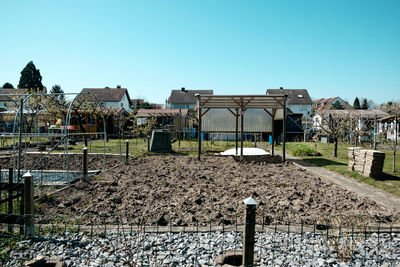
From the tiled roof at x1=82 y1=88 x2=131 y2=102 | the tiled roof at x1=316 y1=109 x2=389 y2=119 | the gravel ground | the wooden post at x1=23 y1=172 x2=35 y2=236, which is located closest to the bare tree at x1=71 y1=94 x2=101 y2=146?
the wooden post at x1=23 y1=172 x2=35 y2=236

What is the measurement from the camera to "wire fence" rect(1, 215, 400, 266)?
3.46m

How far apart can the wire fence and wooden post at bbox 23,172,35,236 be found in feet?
0.37

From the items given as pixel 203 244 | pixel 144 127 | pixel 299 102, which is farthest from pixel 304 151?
pixel 299 102

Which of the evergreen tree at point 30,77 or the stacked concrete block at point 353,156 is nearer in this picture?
the stacked concrete block at point 353,156

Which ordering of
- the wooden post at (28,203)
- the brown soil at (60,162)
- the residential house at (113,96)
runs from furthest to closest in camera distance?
1. the residential house at (113,96)
2. the brown soil at (60,162)
3. the wooden post at (28,203)

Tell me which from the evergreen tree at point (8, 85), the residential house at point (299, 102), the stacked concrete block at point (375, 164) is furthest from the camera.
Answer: the evergreen tree at point (8, 85)

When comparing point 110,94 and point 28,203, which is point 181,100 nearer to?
point 110,94

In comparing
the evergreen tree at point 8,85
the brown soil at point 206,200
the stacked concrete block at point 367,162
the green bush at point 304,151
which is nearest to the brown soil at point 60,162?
the brown soil at point 206,200

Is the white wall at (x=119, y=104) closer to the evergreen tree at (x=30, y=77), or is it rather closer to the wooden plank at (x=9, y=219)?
the evergreen tree at (x=30, y=77)

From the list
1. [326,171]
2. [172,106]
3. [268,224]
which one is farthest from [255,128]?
[172,106]

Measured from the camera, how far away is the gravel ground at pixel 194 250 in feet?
11.2

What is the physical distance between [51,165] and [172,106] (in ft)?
132

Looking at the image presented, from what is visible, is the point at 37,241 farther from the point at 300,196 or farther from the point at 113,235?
the point at 300,196

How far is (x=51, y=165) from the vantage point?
10477 mm
